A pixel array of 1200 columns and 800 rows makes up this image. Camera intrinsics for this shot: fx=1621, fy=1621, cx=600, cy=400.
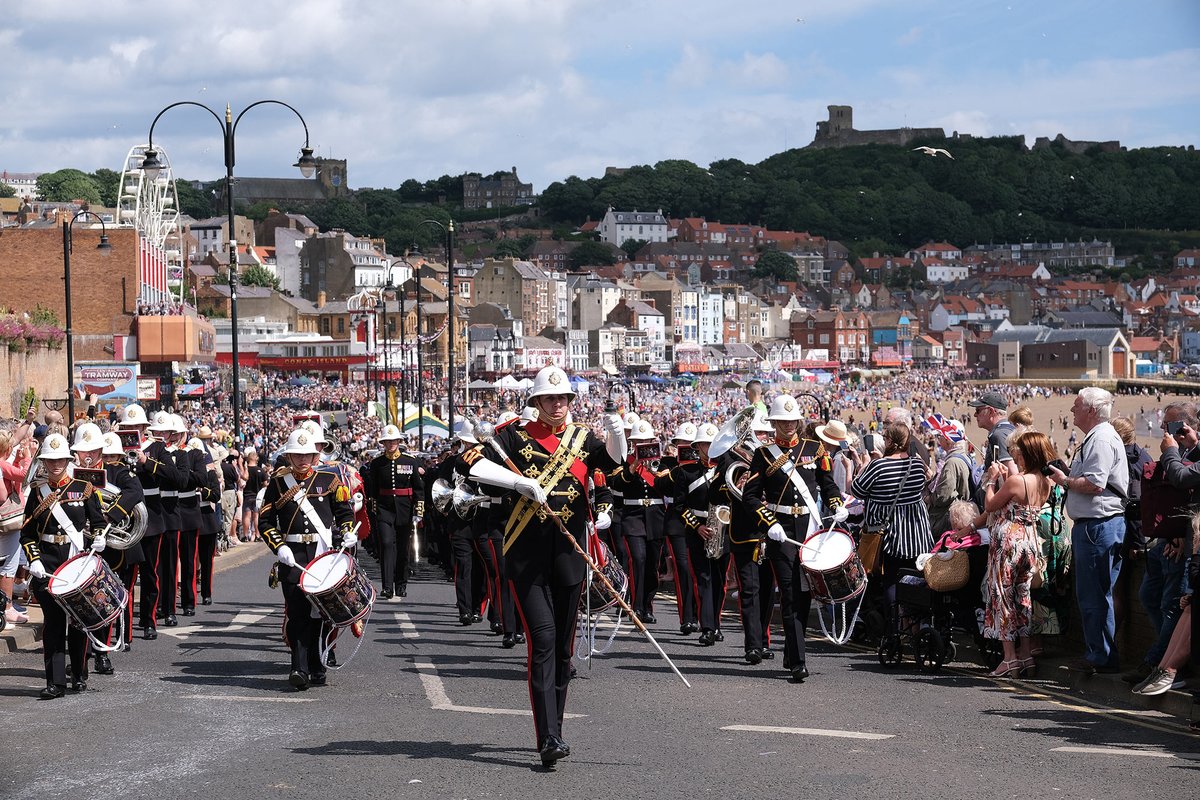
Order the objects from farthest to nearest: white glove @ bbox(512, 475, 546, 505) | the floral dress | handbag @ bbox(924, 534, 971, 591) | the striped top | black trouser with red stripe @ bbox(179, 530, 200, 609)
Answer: black trouser with red stripe @ bbox(179, 530, 200, 609) < the striped top < handbag @ bbox(924, 534, 971, 591) < the floral dress < white glove @ bbox(512, 475, 546, 505)

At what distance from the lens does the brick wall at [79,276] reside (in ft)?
207

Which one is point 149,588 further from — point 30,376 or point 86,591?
point 30,376

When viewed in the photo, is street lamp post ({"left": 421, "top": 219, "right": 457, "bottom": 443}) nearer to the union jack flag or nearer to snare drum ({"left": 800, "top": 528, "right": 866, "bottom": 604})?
the union jack flag

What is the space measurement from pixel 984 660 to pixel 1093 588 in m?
1.47

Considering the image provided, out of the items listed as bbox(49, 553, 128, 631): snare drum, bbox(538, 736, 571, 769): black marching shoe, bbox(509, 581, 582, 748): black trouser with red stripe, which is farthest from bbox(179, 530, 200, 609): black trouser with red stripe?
bbox(538, 736, 571, 769): black marching shoe

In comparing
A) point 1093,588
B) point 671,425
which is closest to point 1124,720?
point 1093,588

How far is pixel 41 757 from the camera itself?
8.50 meters

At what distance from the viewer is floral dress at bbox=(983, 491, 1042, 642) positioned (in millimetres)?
11312

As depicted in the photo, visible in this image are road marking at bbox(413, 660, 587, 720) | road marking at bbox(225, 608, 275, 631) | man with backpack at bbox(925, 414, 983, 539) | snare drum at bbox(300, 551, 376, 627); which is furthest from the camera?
road marking at bbox(225, 608, 275, 631)

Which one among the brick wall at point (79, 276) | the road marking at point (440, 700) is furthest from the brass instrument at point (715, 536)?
the brick wall at point (79, 276)

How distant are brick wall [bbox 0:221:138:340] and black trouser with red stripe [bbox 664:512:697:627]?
5225 cm

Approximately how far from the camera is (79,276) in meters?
64.1

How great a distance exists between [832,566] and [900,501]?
1.50 m

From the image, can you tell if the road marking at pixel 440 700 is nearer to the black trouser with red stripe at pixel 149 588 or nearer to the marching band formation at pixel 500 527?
the marching band formation at pixel 500 527
